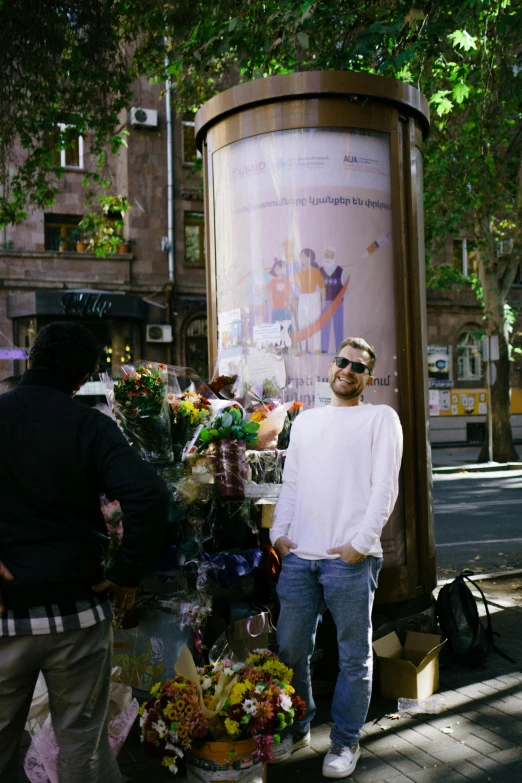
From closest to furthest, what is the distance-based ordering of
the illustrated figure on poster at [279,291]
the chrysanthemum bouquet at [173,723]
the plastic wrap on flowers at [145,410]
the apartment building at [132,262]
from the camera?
1. the chrysanthemum bouquet at [173,723]
2. the plastic wrap on flowers at [145,410]
3. the illustrated figure on poster at [279,291]
4. the apartment building at [132,262]

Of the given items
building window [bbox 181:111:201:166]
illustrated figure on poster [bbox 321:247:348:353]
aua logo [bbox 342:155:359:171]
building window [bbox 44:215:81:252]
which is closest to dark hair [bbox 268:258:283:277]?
illustrated figure on poster [bbox 321:247:348:353]

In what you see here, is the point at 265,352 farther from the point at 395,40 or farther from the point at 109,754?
→ the point at 395,40

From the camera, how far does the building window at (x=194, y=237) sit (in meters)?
22.5

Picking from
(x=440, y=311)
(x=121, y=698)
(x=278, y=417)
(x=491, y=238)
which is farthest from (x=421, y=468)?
(x=440, y=311)

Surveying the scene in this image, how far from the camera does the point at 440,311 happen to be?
1069 inches

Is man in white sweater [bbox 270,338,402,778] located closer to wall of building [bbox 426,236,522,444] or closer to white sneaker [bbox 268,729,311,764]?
white sneaker [bbox 268,729,311,764]

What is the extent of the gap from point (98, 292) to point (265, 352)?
16661 millimetres

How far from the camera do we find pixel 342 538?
314 centimetres

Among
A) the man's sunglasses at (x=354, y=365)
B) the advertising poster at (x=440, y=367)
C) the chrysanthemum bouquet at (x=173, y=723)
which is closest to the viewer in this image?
the chrysanthemum bouquet at (x=173, y=723)

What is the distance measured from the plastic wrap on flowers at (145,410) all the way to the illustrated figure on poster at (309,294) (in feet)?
3.94

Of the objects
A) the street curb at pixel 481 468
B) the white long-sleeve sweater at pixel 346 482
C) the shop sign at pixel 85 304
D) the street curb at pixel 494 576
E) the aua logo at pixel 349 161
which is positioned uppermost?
the shop sign at pixel 85 304

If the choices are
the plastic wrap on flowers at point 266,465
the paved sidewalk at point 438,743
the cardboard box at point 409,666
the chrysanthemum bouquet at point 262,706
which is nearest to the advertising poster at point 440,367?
the paved sidewalk at point 438,743

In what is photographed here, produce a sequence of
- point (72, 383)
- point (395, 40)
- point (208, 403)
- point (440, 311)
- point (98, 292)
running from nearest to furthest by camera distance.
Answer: point (72, 383) → point (208, 403) → point (395, 40) → point (98, 292) → point (440, 311)

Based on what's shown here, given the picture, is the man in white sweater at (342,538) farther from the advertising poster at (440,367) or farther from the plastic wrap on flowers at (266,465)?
the advertising poster at (440,367)
